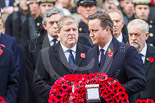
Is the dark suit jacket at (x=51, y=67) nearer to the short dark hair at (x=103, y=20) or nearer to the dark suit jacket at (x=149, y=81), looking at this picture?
the short dark hair at (x=103, y=20)

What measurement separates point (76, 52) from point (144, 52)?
52.0 inches

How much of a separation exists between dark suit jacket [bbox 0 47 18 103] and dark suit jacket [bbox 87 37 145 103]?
1.45m

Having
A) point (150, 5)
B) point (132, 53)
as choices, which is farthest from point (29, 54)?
point (150, 5)

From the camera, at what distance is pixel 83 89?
7.08 m

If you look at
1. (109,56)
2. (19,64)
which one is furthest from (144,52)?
(19,64)

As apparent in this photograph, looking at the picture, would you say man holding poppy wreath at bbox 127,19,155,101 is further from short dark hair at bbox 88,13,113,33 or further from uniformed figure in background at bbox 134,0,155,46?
uniformed figure in background at bbox 134,0,155,46

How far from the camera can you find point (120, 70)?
734cm

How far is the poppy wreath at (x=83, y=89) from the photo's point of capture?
6.98 metres

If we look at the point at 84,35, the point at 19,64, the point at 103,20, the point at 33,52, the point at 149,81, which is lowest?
the point at 149,81

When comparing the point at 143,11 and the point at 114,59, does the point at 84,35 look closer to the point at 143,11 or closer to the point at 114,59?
the point at 143,11

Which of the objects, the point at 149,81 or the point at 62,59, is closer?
the point at 62,59

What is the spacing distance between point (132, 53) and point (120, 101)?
2.60 ft

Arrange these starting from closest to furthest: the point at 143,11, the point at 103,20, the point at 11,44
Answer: the point at 103,20 < the point at 11,44 < the point at 143,11

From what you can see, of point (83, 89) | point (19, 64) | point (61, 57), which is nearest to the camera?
point (83, 89)
